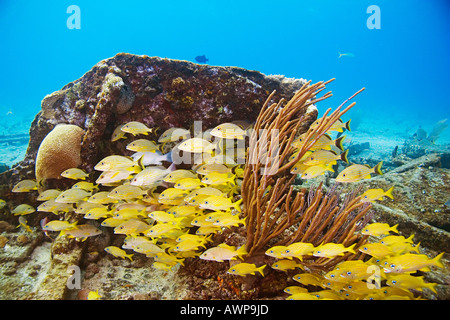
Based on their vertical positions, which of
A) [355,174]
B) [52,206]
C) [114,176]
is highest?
[355,174]

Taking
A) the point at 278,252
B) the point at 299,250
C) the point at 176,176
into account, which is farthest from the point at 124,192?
the point at 299,250

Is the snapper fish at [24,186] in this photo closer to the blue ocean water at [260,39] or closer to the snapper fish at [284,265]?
the snapper fish at [284,265]

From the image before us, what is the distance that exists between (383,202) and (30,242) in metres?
8.15

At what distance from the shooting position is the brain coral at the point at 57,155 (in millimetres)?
4520

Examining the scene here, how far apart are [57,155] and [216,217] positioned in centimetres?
405

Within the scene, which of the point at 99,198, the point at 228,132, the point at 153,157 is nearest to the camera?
the point at 228,132

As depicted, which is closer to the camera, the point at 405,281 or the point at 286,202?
the point at 405,281

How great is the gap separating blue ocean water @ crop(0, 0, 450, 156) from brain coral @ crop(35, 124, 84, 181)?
283 feet

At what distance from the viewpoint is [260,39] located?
115m

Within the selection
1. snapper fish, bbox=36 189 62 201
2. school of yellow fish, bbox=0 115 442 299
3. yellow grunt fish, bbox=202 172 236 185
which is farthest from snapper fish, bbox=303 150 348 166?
snapper fish, bbox=36 189 62 201

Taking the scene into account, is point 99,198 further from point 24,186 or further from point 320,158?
point 320,158
